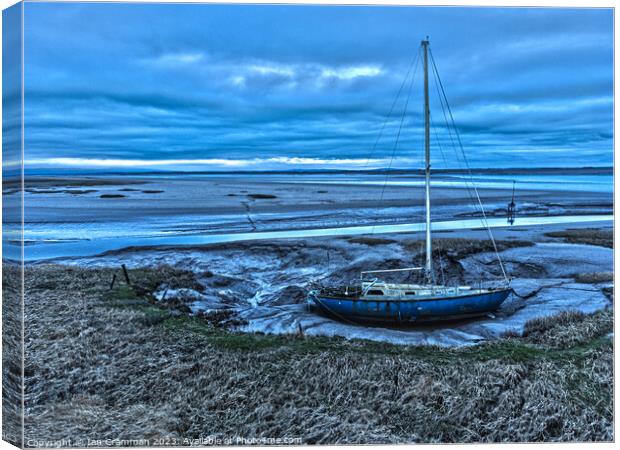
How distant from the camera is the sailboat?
8961 mm

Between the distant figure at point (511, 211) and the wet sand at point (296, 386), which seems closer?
the wet sand at point (296, 386)

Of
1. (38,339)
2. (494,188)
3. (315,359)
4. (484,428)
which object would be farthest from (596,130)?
(38,339)

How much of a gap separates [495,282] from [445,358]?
2917 mm

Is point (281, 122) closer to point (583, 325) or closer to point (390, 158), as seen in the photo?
point (390, 158)

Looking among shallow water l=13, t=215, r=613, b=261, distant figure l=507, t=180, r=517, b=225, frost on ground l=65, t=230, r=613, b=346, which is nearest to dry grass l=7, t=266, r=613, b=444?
shallow water l=13, t=215, r=613, b=261

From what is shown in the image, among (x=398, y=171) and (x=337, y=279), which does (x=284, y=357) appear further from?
(x=398, y=171)

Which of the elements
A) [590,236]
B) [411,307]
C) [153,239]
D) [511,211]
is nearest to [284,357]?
[411,307]

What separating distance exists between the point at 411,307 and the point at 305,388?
2.43 meters

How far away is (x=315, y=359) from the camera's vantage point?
786 cm

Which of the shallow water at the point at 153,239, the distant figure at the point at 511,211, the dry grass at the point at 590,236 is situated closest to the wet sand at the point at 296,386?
the shallow water at the point at 153,239

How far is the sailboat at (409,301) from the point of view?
29.4 feet

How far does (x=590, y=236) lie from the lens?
29.0 feet

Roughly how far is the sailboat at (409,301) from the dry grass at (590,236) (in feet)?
3.96

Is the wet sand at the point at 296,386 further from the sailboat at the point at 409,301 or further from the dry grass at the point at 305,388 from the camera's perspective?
the sailboat at the point at 409,301
